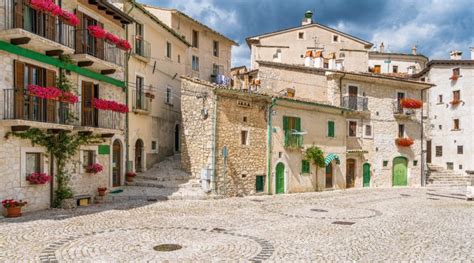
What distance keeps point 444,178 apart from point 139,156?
2794cm

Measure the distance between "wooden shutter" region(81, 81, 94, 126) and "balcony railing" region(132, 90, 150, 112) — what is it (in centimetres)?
442

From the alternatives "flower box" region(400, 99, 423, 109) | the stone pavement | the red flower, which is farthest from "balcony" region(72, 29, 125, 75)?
"flower box" region(400, 99, 423, 109)

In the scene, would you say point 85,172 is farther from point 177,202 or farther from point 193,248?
point 193,248

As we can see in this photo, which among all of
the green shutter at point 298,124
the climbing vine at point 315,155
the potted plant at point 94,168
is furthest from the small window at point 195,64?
the potted plant at point 94,168

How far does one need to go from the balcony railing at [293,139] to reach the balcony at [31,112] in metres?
13.8

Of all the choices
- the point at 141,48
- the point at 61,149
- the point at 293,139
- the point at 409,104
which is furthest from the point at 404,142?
the point at 61,149

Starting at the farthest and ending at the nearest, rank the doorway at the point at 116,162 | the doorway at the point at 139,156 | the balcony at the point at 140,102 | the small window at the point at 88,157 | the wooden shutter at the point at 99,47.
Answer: the doorway at the point at 139,156 → the balcony at the point at 140,102 → the doorway at the point at 116,162 → the wooden shutter at the point at 99,47 → the small window at the point at 88,157

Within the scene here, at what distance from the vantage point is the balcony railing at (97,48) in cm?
1859

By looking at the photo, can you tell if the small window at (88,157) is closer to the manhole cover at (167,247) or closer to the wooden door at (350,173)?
the manhole cover at (167,247)

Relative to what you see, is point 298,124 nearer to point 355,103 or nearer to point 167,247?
point 355,103

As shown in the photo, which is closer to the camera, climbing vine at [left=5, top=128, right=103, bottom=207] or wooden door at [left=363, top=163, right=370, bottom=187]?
climbing vine at [left=5, top=128, right=103, bottom=207]

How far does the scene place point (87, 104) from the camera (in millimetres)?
19219

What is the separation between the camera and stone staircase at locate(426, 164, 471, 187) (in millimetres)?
36438

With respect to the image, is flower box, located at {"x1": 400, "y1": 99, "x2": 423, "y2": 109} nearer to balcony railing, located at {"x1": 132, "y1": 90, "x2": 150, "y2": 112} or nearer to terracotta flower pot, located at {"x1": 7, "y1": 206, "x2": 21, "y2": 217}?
balcony railing, located at {"x1": 132, "y1": 90, "x2": 150, "y2": 112}
